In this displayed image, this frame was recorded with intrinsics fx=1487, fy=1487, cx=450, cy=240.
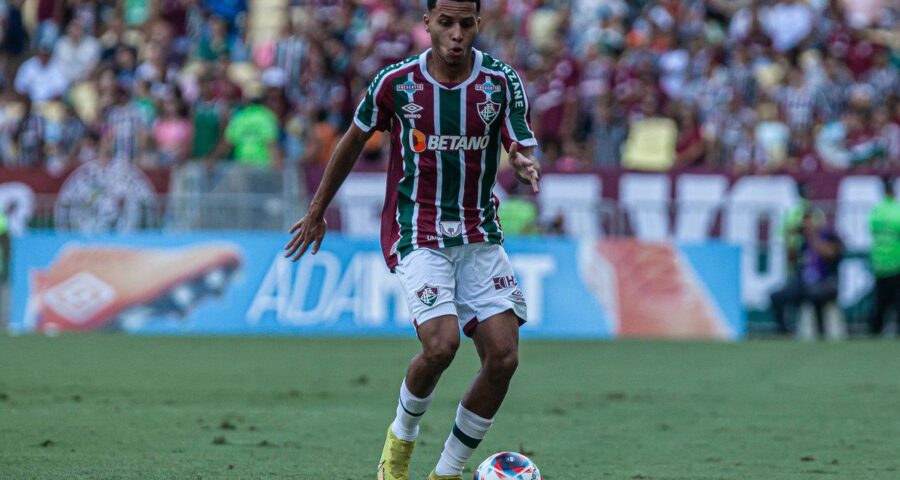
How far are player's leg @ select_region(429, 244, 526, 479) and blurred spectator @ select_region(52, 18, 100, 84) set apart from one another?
62.5ft

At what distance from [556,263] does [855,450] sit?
31.7 ft

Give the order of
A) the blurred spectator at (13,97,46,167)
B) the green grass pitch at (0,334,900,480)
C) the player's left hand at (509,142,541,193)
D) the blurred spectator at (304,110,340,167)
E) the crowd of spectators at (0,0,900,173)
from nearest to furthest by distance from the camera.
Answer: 1. the player's left hand at (509,142,541,193)
2. the green grass pitch at (0,334,900,480)
3. the crowd of spectators at (0,0,900,173)
4. the blurred spectator at (304,110,340,167)
5. the blurred spectator at (13,97,46,167)

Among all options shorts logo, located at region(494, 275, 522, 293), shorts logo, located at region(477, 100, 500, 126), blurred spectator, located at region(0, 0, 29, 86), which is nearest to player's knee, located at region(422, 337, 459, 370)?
shorts logo, located at region(494, 275, 522, 293)

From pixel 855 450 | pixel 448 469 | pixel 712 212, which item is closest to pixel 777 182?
pixel 712 212

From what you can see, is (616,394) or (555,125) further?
(555,125)

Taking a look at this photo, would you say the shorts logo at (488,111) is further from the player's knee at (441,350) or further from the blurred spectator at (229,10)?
the blurred spectator at (229,10)

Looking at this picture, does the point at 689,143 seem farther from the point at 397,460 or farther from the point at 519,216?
the point at 397,460

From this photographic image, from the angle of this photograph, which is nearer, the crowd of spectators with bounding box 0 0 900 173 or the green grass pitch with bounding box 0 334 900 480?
the green grass pitch with bounding box 0 334 900 480

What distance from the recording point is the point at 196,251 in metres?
18.8

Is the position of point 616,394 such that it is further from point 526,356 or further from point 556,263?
point 556,263

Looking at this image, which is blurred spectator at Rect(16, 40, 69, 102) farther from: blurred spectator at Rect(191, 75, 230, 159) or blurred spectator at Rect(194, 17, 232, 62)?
blurred spectator at Rect(191, 75, 230, 159)

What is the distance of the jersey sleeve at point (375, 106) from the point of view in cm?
705

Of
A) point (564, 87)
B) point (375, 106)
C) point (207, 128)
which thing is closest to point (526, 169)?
point (375, 106)

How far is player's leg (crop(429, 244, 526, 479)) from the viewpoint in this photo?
271 inches
